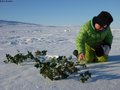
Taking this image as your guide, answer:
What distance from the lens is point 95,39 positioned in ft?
19.0

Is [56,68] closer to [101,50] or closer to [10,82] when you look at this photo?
[10,82]

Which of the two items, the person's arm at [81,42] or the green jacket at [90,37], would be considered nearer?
the person's arm at [81,42]

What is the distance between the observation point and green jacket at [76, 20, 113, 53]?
546 cm

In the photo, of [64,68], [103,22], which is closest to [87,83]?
[64,68]

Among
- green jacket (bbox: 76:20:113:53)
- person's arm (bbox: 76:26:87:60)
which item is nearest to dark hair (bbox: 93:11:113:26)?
green jacket (bbox: 76:20:113:53)

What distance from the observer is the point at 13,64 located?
5781 mm

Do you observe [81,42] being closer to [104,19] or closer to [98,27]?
[98,27]

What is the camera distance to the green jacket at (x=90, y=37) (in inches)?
215

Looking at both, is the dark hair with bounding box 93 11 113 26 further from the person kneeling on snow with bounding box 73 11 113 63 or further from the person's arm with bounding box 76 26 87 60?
the person's arm with bounding box 76 26 87 60

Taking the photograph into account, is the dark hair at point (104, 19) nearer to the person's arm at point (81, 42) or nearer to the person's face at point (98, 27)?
the person's face at point (98, 27)

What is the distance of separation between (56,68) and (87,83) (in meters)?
0.61

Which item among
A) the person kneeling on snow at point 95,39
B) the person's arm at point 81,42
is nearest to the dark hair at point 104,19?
the person kneeling on snow at point 95,39

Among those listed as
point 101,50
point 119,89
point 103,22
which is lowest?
point 119,89

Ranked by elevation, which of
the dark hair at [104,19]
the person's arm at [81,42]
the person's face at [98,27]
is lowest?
the person's arm at [81,42]
